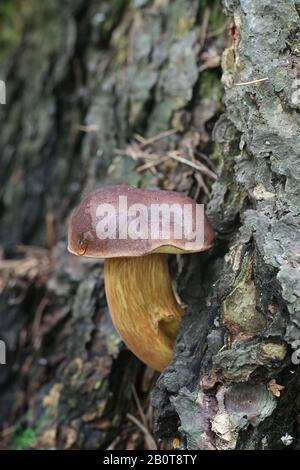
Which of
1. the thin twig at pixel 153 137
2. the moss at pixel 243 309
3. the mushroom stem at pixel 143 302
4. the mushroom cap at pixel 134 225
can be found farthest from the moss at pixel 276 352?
the thin twig at pixel 153 137

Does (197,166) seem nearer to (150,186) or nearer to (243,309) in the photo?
(150,186)

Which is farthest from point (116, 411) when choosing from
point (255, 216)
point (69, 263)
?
point (255, 216)

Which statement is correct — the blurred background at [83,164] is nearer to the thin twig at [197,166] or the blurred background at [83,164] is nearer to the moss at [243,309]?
the thin twig at [197,166]

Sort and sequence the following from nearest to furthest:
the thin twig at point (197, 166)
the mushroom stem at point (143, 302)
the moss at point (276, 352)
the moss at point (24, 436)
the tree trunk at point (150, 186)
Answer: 1. the moss at point (276, 352)
2. the tree trunk at point (150, 186)
3. the mushroom stem at point (143, 302)
4. the thin twig at point (197, 166)
5. the moss at point (24, 436)

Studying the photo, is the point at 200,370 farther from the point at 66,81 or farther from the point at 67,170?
the point at 66,81

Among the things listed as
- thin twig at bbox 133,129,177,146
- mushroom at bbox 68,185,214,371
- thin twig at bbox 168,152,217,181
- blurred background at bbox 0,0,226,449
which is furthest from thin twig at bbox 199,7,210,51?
mushroom at bbox 68,185,214,371

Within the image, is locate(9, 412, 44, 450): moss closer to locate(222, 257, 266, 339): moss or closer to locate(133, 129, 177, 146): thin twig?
locate(222, 257, 266, 339): moss
